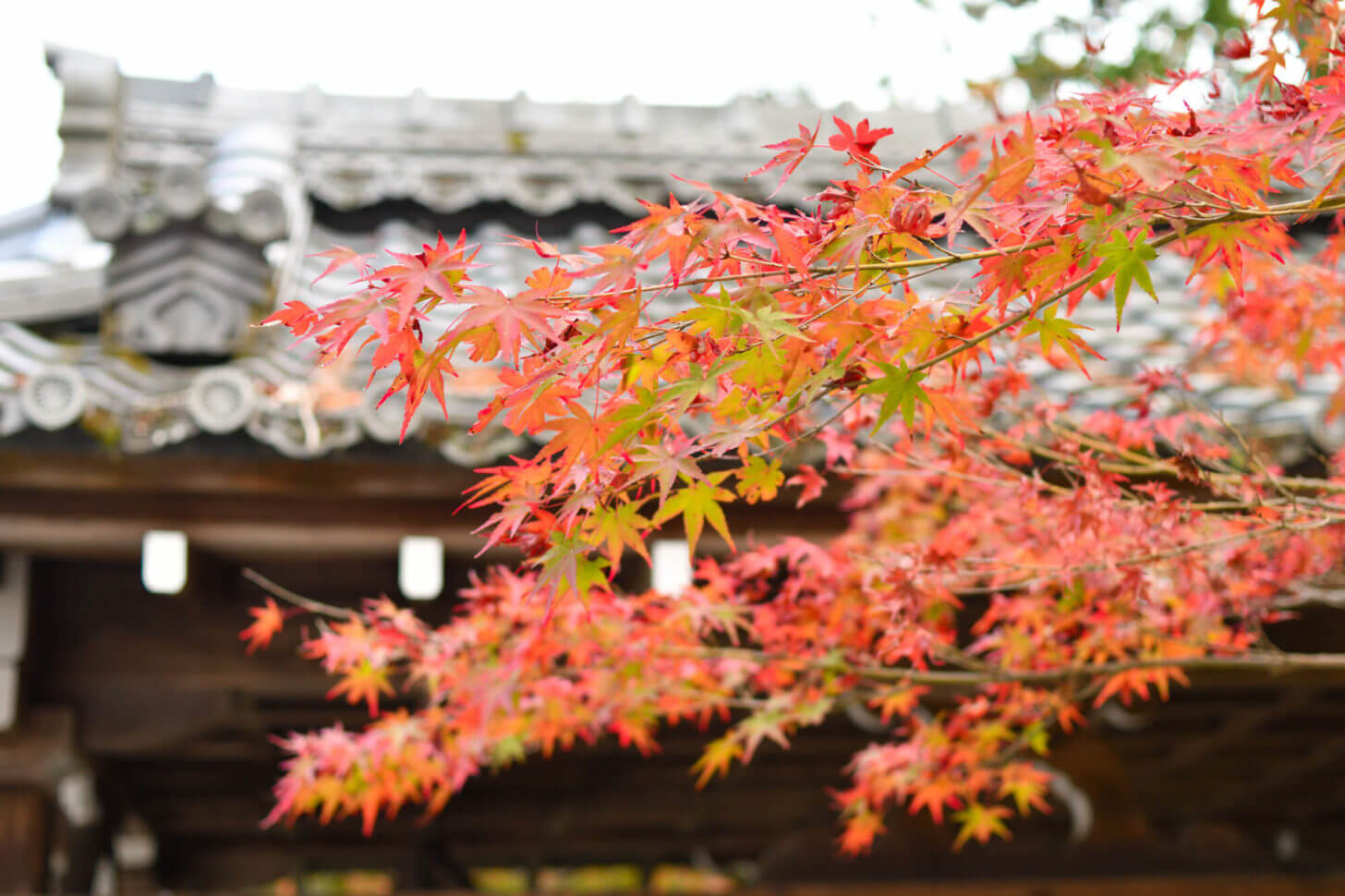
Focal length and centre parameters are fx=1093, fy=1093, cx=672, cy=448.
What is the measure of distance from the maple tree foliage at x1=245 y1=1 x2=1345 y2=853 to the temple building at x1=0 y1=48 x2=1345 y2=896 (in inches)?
18.4

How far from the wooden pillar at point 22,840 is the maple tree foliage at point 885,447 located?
3.60ft

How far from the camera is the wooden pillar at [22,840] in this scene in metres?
→ 3.46

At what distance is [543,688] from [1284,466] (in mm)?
2256

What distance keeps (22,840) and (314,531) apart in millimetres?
1453

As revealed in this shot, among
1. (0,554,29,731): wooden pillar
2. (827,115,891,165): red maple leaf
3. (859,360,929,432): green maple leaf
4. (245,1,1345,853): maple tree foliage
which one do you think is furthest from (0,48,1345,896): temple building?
(859,360,929,432): green maple leaf

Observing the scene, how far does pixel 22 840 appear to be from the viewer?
350cm

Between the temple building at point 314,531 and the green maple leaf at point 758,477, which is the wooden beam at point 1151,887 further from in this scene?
the green maple leaf at point 758,477

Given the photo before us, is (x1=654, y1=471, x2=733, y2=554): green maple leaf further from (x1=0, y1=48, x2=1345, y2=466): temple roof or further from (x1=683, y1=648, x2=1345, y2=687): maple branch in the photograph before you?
(x1=683, y1=648, x2=1345, y2=687): maple branch

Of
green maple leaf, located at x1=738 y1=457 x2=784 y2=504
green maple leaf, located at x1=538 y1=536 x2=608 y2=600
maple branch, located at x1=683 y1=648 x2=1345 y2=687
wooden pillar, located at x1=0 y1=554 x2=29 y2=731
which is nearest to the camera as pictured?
green maple leaf, located at x1=538 y1=536 x2=608 y2=600

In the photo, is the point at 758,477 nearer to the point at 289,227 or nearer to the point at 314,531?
the point at 314,531

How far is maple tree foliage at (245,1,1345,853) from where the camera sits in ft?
4.52

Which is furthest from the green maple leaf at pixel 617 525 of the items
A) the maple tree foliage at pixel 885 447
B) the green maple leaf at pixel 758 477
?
the green maple leaf at pixel 758 477

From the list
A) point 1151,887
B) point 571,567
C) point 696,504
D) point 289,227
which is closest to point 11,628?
point 289,227

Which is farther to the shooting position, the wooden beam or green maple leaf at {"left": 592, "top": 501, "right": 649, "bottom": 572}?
the wooden beam
